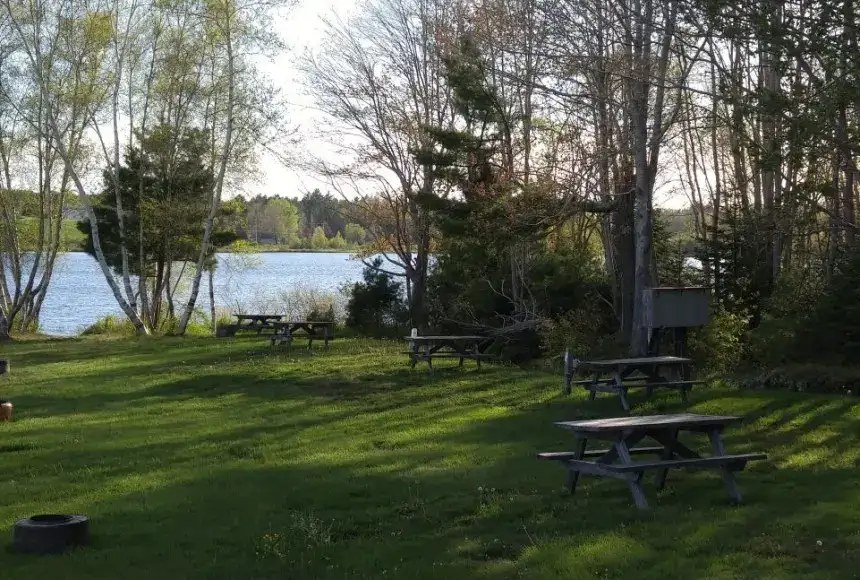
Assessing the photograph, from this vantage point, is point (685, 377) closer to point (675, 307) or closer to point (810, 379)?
point (675, 307)

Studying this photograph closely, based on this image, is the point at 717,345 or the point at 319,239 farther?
the point at 319,239

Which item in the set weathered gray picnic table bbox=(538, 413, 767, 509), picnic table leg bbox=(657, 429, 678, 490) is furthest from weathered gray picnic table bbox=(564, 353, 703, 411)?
weathered gray picnic table bbox=(538, 413, 767, 509)

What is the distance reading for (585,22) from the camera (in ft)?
43.7

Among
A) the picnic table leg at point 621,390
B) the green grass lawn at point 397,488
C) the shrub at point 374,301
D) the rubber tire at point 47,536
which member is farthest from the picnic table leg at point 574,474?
the shrub at point 374,301

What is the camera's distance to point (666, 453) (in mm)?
7641

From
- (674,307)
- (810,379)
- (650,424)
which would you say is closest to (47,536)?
(650,424)

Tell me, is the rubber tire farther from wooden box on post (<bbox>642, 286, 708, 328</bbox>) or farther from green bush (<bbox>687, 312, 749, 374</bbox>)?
green bush (<bbox>687, 312, 749, 374</bbox>)

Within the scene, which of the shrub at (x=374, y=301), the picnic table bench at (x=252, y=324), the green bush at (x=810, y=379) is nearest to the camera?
the green bush at (x=810, y=379)

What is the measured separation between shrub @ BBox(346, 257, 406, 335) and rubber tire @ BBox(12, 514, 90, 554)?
21.6 m

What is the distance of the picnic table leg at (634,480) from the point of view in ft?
22.6

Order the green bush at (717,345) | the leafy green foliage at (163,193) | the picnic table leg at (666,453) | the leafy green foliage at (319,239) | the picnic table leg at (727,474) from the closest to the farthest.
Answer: the picnic table leg at (727,474)
the picnic table leg at (666,453)
the green bush at (717,345)
the leafy green foliage at (163,193)
the leafy green foliage at (319,239)

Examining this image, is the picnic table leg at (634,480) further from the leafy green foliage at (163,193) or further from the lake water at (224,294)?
the leafy green foliage at (163,193)

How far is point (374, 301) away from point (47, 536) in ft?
73.6

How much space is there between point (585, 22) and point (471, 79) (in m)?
8.46
